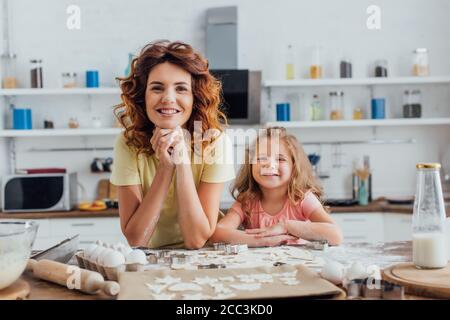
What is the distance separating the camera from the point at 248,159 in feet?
5.57

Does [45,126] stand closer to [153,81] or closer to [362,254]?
[153,81]

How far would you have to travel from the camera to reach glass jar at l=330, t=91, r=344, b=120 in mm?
3340

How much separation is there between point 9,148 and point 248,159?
222cm

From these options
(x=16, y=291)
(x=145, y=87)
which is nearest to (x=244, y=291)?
(x=16, y=291)

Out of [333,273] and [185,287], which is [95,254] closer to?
[185,287]

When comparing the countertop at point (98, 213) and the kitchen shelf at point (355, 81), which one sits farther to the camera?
the kitchen shelf at point (355, 81)

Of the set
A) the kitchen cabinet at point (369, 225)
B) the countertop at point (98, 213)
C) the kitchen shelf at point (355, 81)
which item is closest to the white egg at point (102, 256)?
the countertop at point (98, 213)

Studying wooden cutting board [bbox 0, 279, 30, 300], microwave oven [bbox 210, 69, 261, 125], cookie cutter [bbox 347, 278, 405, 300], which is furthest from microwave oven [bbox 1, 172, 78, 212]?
cookie cutter [bbox 347, 278, 405, 300]

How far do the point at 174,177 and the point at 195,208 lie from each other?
0.45ft

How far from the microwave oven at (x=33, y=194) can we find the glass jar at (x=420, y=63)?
2.06 meters

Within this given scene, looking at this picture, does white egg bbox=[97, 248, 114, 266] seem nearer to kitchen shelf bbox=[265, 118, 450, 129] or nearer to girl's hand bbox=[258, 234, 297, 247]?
girl's hand bbox=[258, 234, 297, 247]

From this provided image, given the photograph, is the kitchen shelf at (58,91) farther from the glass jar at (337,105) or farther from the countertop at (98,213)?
the glass jar at (337,105)

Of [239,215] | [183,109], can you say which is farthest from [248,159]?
[183,109]

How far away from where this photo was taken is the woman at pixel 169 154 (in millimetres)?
1366
